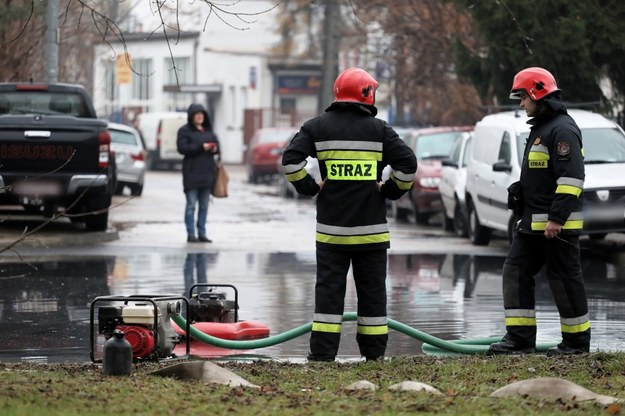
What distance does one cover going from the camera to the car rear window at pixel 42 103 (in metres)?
20.6

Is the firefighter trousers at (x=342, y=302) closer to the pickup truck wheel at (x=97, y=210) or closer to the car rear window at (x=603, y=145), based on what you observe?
the car rear window at (x=603, y=145)

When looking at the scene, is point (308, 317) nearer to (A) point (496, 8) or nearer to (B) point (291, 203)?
(A) point (496, 8)

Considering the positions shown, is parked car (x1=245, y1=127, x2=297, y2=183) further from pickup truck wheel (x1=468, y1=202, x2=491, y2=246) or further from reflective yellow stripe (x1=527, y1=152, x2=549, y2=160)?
reflective yellow stripe (x1=527, y1=152, x2=549, y2=160)

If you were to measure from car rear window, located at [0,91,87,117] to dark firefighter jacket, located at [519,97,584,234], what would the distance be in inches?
471

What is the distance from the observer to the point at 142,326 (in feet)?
29.9

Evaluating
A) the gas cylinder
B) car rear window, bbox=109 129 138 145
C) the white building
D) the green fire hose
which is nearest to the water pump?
the green fire hose

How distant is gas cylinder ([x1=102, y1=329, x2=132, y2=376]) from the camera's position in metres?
8.29

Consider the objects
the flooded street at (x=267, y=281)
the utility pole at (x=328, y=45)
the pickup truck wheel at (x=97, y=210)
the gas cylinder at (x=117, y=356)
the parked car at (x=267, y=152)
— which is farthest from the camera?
the utility pole at (x=328, y=45)

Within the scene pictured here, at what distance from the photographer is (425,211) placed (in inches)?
1032

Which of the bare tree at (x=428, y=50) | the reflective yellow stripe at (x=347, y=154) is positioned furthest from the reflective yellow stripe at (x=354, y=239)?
the bare tree at (x=428, y=50)

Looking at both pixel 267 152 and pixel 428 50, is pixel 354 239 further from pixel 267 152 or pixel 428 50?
pixel 267 152

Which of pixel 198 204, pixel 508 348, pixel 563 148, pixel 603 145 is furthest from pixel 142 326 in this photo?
pixel 198 204

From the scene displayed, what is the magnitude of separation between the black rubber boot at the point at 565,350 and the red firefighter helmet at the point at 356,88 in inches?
79.1

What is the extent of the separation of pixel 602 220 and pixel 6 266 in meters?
7.05
